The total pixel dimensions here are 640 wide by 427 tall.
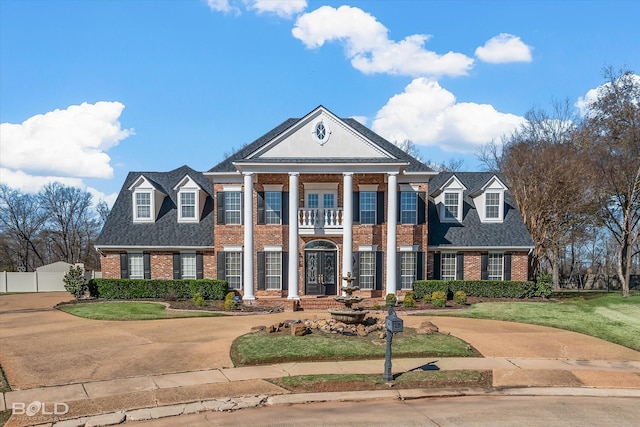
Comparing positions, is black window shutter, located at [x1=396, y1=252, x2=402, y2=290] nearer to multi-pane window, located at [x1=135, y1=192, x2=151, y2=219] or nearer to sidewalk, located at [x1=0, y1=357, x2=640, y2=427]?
sidewalk, located at [x1=0, y1=357, x2=640, y2=427]

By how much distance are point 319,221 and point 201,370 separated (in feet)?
44.7

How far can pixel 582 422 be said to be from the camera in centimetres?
747

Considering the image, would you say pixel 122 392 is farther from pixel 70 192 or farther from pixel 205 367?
pixel 70 192

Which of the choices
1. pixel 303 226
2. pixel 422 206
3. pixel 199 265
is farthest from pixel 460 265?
pixel 199 265

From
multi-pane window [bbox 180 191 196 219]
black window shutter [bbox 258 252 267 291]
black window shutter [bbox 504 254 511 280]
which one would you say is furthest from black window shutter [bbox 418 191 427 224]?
multi-pane window [bbox 180 191 196 219]

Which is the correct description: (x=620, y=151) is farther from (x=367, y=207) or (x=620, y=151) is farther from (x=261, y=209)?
(x=261, y=209)

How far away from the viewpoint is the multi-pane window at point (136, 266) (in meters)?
24.0

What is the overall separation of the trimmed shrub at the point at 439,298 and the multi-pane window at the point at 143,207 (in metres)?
17.2

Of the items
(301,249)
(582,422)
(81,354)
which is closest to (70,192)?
(301,249)

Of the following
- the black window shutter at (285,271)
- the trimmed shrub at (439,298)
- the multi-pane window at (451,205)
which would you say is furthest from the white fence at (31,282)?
the multi-pane window at (451,205)

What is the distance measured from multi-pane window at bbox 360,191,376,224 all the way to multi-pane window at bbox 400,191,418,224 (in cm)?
162

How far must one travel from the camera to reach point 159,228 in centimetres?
2475

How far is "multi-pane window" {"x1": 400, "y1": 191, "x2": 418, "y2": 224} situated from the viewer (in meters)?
23.4

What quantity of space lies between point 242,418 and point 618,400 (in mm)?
7917
